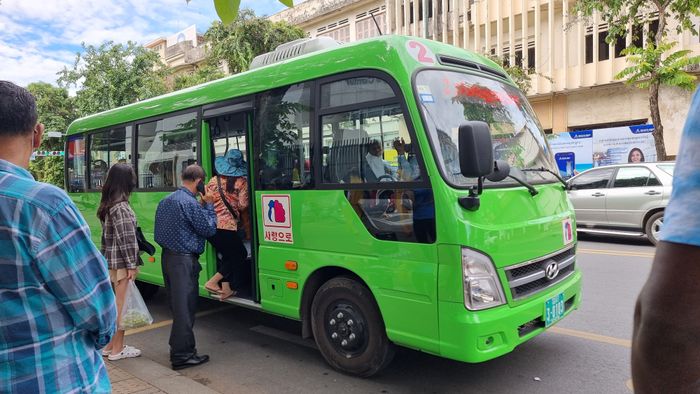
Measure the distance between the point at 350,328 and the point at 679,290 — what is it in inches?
128

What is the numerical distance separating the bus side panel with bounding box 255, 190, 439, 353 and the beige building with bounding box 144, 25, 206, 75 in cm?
3575

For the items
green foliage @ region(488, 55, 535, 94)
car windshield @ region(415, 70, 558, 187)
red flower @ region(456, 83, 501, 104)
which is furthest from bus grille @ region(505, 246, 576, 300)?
green foliage @ region(488, 55, 535, 94)

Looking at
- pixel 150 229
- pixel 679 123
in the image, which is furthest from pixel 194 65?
pixel 150 229

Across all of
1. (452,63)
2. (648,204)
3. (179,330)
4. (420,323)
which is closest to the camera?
(420,323)

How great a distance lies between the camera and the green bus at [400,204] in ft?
11.0

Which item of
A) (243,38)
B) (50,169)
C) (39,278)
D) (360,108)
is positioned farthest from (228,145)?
(50,169)

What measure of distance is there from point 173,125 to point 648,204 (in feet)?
28.2

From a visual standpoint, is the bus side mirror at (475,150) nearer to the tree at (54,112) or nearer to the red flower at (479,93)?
the red flower at (479,93)

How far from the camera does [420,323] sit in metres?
3.51

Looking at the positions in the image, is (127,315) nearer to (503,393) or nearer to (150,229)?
(150,229)

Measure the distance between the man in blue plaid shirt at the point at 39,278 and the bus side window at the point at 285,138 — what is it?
9.00 feet

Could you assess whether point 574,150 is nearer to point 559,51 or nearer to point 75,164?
point 559,51

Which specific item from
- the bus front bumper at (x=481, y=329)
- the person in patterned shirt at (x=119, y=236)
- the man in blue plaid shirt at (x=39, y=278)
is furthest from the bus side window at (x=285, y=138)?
the man in blue plaid shirt at (x=39, y=278)

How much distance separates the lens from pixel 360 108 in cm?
395
